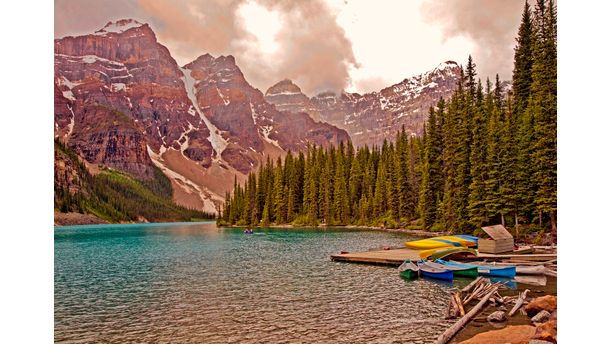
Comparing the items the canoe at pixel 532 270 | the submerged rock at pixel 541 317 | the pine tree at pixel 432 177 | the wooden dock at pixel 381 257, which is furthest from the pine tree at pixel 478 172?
the submerged rock at pixel 541 317

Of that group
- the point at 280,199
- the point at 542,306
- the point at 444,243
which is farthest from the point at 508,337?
the point at 280,199

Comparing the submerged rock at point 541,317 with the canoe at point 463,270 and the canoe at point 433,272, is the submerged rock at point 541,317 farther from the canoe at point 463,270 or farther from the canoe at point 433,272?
the canoe at point 463,270

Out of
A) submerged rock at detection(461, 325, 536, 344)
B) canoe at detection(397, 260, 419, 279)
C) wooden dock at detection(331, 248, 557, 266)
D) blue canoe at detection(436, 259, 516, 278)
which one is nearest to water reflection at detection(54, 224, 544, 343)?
canoe at detection(397, 260, 419, 279)

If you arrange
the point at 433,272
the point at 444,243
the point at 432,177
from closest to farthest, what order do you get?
the point at 433,272, the point at 444,243, the point at 432,177

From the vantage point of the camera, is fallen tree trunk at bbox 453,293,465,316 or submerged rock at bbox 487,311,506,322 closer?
submerged rock at bbox 487,311,506,322

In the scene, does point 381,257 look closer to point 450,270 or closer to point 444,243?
point 444,243

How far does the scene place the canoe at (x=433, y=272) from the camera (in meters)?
27.4

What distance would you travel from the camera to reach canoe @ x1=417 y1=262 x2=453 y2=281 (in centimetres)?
2739

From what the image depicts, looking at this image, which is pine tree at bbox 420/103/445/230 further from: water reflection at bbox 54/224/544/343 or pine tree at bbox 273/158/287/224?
pine tree at bbox 273/158/287/224

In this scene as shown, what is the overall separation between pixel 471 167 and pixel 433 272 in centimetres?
3012

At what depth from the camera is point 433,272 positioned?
28.0m

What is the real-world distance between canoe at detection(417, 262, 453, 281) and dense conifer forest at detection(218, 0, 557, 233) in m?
15.2
